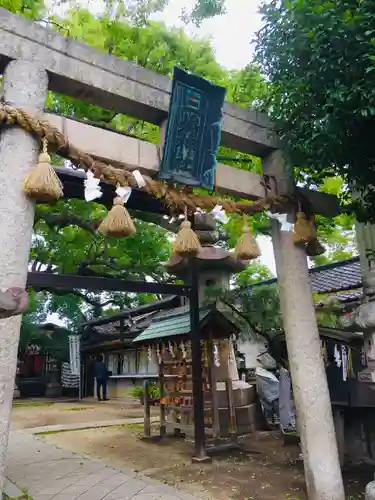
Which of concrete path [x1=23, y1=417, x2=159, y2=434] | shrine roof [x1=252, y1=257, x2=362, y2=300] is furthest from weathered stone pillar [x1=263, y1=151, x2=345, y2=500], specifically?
concrete path [x1=23, y1=417, x2=159, y2=434]

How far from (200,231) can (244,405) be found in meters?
4.44

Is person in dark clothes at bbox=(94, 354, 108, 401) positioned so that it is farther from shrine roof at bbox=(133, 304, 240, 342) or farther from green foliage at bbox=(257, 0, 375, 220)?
green foliage at bbox=(257, 0, 375, 220)

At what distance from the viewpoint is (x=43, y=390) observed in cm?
2414

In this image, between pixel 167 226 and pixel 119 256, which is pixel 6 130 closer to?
pixel 167 226

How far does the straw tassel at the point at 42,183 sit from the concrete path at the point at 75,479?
3.67 metres

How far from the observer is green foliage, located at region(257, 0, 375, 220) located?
3.86 meters

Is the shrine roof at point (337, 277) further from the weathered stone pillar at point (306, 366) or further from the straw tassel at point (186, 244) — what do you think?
the straw tassel at point (186, 244)

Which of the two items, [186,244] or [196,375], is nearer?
[186,244]

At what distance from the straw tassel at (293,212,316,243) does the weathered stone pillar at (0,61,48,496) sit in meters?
3.18

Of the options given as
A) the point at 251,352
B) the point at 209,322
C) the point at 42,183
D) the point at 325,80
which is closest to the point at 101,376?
the point at 251,352

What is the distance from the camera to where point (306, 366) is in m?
5.14

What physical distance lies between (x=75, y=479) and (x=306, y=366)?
3590 mm

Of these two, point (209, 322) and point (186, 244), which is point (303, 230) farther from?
point (209, 322)

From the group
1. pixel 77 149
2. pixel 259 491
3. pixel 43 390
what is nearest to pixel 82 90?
pixel 77 149
